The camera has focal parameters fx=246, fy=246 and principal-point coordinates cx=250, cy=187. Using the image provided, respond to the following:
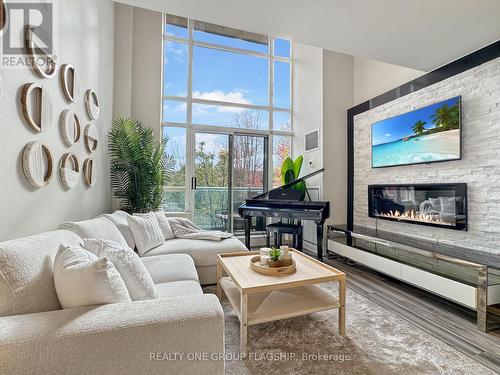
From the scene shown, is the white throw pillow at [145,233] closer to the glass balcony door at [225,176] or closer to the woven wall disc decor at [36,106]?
the woven wall disc decor at [36,106]

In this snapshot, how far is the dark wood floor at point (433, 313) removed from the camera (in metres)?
1.68

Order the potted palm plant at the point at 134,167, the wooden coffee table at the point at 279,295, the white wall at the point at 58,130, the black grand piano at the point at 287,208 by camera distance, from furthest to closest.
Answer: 1. the black grand piano at the point at 287,208
2. the potted palm plant at the point at 134,167
3. the wooden coffee table at the point at 279,295
4. the white wall at the point at 58,130

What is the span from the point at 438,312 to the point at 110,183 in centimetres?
425

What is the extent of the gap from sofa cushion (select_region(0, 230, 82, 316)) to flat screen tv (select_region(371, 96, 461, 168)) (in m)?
3.54

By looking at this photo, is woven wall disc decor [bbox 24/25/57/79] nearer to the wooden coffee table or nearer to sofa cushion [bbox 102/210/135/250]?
sofa cushion [bbox 102/210/135/250]

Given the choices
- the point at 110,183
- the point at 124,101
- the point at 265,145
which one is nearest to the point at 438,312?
the point at 265,145

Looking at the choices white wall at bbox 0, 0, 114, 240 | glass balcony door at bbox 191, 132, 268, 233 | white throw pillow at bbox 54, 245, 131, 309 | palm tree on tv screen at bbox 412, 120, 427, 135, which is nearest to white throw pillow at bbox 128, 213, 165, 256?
white wall at bbox 0, 0, 114, 240

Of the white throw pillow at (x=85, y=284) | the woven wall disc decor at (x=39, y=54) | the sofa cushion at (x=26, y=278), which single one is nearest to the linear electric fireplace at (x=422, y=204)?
the white throw pillow at (x=85, y=284)

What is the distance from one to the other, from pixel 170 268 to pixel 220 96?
11.6ft

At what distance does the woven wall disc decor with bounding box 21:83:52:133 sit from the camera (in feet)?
5.40

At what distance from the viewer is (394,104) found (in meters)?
3.44

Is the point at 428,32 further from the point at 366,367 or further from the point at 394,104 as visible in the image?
the point at 366,367

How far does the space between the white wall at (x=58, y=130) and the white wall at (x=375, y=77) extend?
396 centimetres

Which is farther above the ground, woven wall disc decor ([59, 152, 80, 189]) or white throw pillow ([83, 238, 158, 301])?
woven wall disc decor ([59, 152, 80, 189])
